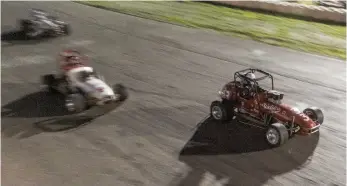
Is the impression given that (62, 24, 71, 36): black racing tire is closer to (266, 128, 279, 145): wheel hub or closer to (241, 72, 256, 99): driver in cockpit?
(241, 72, 256, 99): driver in cockpit

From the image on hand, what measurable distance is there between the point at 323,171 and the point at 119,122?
8.20 feet

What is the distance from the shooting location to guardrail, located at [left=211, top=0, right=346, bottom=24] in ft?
33.0

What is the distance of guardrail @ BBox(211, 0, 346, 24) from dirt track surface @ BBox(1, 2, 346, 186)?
2.30 meters

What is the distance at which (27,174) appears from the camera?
447 cm

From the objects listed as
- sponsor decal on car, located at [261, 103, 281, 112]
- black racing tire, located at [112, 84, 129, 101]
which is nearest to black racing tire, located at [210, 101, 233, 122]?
sponsor decal on car, located at [261, 103, 281, 112]

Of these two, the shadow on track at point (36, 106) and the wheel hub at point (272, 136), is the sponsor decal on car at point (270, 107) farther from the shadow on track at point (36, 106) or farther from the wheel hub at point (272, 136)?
the shadow on track at point (36, 106)

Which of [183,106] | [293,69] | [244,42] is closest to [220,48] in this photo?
[244,42]

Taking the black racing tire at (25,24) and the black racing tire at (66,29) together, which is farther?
the black racing tire at (66,29)

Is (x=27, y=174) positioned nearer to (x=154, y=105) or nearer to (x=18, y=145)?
(x=18, y=145)

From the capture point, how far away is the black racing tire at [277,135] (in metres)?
→ 4.96

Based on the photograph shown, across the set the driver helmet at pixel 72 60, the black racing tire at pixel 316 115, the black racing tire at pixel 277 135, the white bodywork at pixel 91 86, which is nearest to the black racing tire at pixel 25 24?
the driver helmet at pixel 72 60

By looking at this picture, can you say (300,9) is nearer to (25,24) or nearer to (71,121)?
(25,24)

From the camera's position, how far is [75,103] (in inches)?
226

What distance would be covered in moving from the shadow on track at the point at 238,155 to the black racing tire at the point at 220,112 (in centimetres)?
9
